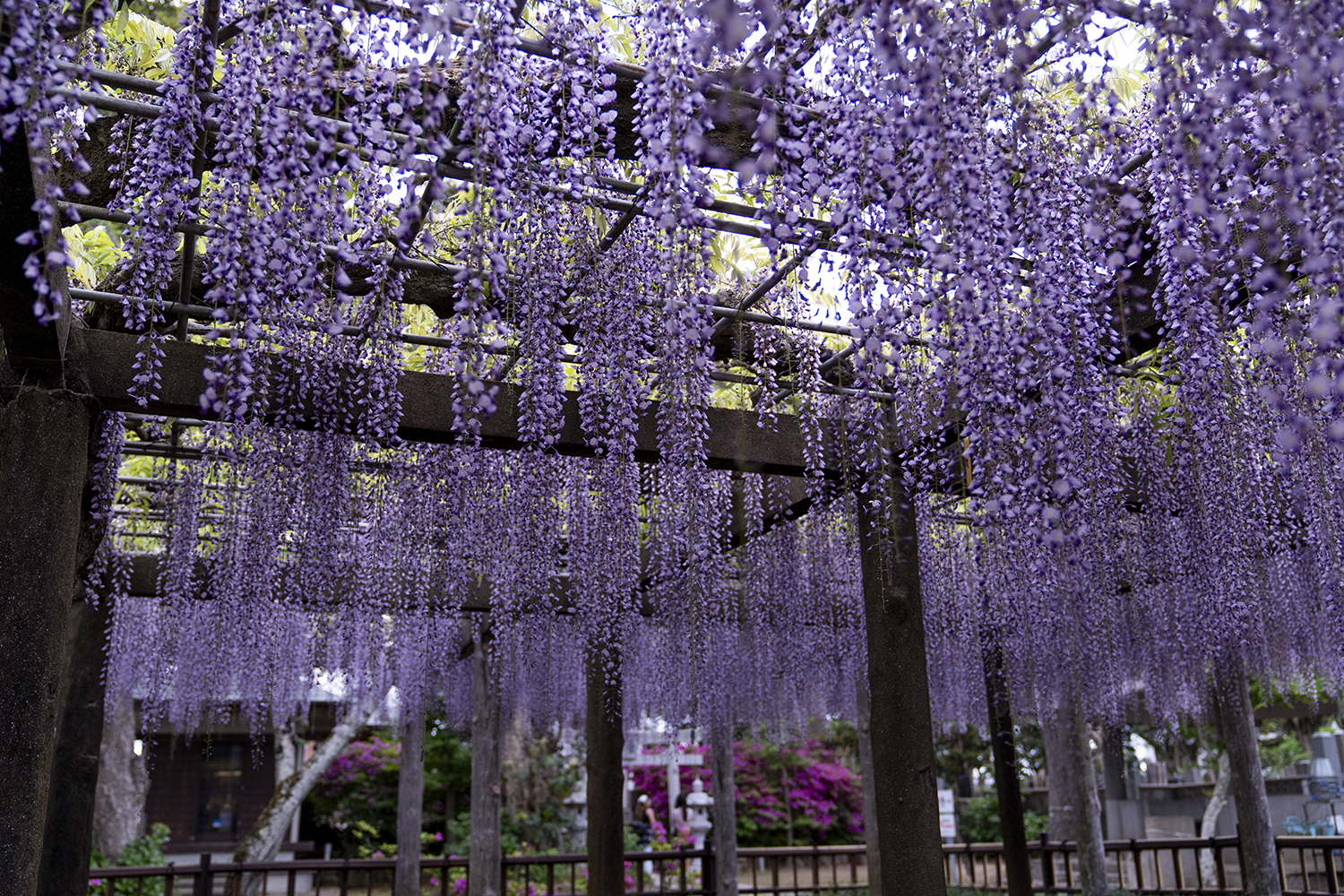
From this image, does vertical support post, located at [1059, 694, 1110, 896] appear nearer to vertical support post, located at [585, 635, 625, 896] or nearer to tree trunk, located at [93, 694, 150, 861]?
vertical support post, located at [585, 635, 625, 896]

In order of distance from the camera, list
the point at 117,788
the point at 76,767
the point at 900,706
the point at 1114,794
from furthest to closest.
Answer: the point at 1114,794
the point at 117,788
the point at 76,767
the point at 900,706

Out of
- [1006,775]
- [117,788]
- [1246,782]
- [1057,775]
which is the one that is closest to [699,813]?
[1057,775]

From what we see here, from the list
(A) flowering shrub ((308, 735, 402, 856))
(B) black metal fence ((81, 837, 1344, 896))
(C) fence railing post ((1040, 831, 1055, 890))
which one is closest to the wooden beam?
(B) black metal fence ((81, 837, 1344, 896))

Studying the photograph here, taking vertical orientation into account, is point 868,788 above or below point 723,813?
above

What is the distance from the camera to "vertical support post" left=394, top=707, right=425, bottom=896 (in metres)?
8.59

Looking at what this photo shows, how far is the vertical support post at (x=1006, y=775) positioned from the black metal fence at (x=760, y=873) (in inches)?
91.8

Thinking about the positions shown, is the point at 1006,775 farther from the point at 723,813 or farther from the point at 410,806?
the point at 410,806

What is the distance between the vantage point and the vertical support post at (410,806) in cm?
859

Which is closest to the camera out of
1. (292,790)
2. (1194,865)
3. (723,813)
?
(723,813)

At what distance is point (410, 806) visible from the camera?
8.97 m

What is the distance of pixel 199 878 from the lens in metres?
7.98

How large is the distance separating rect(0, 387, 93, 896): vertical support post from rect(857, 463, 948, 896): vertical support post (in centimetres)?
312

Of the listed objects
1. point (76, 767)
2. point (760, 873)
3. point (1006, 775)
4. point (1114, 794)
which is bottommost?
point (760, 873)

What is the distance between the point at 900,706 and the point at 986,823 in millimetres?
11432
